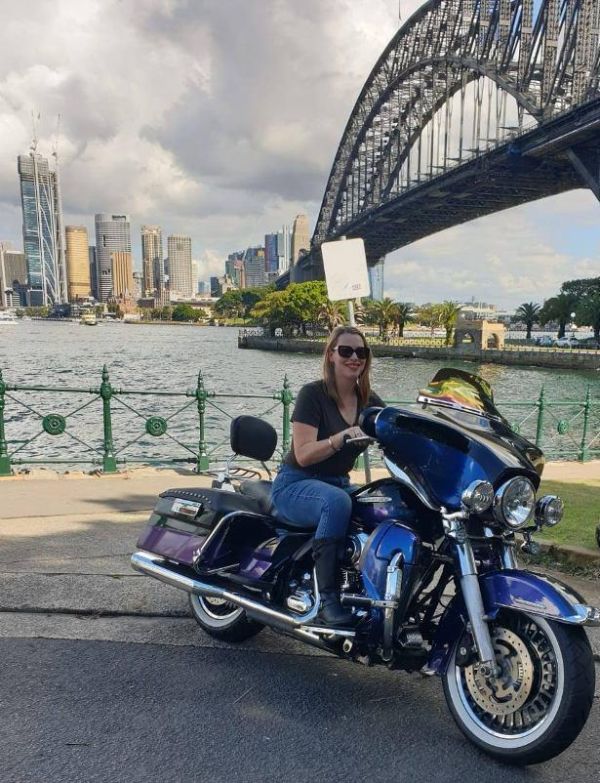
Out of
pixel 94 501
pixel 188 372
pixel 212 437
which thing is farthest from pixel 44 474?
pixel 188 372

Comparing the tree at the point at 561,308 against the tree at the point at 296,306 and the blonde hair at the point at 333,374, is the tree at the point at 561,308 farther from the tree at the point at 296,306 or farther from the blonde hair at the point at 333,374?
the blonde hair at the point at 333,374

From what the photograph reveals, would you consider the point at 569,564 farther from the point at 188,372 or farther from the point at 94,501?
the point at 188,372

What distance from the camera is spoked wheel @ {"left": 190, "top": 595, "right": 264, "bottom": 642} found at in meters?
3.64

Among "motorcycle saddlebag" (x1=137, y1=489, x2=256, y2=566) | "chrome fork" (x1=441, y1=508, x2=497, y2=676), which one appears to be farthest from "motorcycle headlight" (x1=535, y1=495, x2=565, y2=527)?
"motorcycle saddlebag" (x1=137, y1=489, x2=256, y2=566)

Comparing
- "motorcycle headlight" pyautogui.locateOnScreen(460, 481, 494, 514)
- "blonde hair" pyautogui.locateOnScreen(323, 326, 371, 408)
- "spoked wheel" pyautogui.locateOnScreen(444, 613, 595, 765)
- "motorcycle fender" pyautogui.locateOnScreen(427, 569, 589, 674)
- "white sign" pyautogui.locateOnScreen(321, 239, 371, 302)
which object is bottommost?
"spoked wheel" pyautogui.locateOnScreen(444, 613, 595, 765)

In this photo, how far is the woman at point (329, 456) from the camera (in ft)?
9.68

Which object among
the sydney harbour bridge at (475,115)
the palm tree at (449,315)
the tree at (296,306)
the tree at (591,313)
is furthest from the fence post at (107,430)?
the tree at (296,306)

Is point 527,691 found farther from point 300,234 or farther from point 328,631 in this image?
point 300,234

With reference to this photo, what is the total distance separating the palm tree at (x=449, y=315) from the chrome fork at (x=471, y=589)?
73096 millimetres

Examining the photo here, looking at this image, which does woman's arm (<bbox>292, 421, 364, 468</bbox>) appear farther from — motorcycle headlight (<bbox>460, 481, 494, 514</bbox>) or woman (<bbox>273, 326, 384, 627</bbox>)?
motorcycle headlight (<bbox>460, 481, 494, 514</bbox>)

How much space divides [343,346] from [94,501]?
15.6 feet

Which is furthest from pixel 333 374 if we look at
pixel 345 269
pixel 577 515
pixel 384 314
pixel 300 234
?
pixel 300 234

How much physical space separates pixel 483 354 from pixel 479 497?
64571mm

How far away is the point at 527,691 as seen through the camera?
253 centimetres
